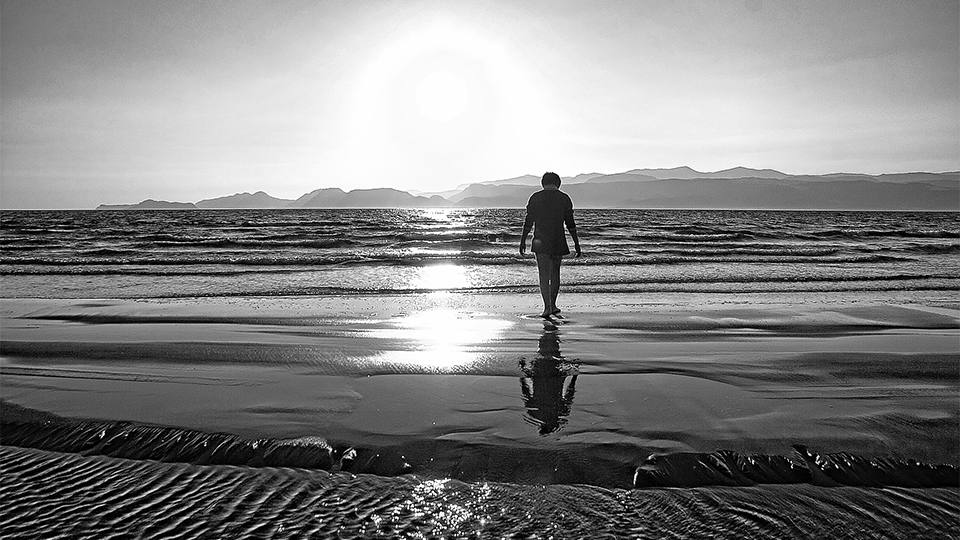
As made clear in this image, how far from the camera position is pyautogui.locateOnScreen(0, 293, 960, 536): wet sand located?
10.4 ft

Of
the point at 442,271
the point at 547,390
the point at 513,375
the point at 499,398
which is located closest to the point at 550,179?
the point at 513,375

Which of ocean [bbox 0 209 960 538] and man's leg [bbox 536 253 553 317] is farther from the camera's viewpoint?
man's leg [bbox 536 253 553 317]

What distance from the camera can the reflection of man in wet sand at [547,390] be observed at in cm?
401

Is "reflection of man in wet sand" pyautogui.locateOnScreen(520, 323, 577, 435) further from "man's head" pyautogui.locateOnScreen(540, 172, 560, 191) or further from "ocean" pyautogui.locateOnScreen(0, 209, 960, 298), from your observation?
"ocean" pyautogui.locateOnScreen(0, 209, 960, 298)

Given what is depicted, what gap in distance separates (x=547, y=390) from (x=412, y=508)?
2.22 m

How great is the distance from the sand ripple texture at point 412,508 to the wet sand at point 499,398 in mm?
26

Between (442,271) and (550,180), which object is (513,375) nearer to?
(550,180)

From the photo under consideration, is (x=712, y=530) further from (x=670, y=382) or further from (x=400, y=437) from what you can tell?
(x=670, y=382)

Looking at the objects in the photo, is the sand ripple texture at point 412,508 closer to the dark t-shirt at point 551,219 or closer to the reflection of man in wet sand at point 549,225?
the reflection of man in wet sand at point 549,225

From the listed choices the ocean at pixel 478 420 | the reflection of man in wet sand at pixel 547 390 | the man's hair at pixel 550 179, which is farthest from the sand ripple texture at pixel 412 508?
the man's hair at pixel 550 179

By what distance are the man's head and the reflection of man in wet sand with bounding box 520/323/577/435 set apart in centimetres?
328

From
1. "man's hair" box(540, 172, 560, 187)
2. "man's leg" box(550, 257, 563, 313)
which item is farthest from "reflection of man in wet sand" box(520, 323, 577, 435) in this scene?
"man's hair" box(540, 172, 560, 187)

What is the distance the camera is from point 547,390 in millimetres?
4773

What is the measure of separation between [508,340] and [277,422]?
3.44 m
